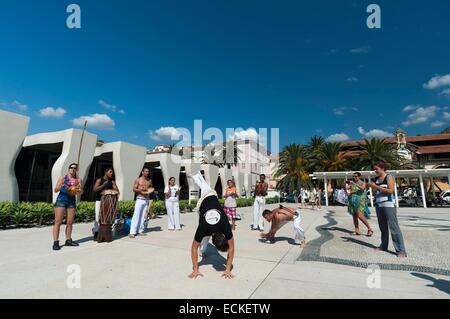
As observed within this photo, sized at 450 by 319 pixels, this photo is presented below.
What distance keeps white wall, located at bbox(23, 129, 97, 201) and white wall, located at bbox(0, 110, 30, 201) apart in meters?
1.64

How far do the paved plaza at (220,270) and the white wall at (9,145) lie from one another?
6.56 meters

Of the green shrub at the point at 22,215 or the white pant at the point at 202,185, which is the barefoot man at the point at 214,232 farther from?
the green shrub at the point at 22,215

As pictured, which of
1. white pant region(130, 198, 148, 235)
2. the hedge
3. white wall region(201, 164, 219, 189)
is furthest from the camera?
white wall region(201, 164, 219, 189)

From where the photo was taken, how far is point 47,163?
16453mm

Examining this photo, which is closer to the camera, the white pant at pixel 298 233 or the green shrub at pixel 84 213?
the white pant at pixel 298 233

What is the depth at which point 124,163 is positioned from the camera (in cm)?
1582

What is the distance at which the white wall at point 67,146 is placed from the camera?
12.6 meters

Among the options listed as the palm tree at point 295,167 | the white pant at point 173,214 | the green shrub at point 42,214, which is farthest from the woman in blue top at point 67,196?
the palm tree at point 295,167

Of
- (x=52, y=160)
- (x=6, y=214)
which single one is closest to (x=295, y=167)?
(x=52, y=160)

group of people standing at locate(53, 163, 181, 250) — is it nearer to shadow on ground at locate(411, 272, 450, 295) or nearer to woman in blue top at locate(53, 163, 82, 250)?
woman in blue top at locate(53, 163, 82, 250)

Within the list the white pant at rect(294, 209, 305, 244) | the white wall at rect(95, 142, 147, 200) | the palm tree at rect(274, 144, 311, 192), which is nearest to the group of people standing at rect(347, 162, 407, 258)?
the white pant at rect(294, 209, 305, 244)

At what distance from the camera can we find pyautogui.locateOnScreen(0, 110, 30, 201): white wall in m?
11.1

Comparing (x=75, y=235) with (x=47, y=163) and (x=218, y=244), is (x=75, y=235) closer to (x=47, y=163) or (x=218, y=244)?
(x=218, y=244)
